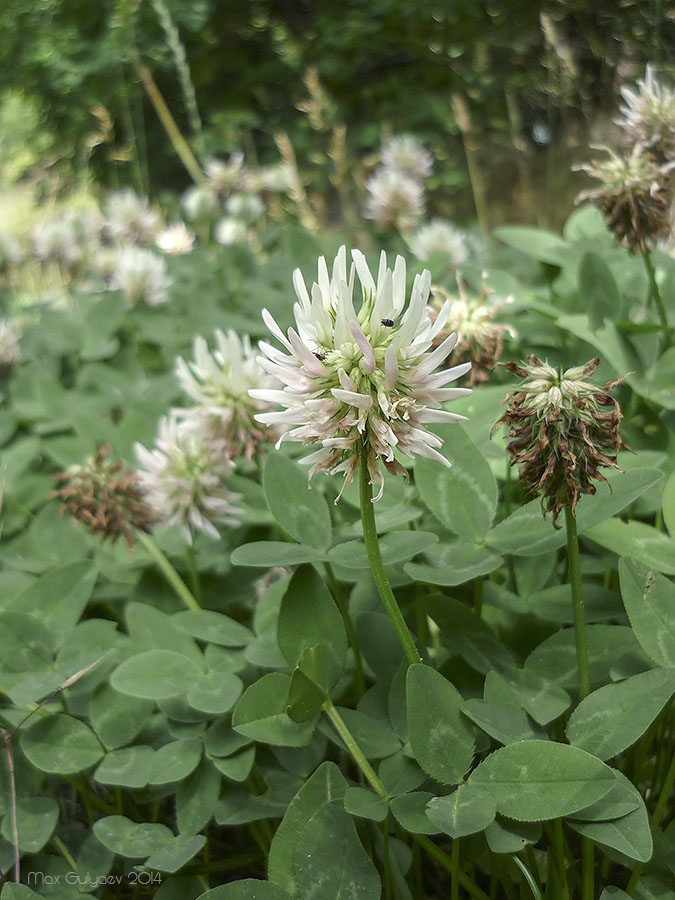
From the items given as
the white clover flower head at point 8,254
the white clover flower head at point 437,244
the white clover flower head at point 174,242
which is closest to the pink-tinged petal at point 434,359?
the white clover flower head at point 437,244

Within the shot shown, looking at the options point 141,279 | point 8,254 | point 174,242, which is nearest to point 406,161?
point 174,242

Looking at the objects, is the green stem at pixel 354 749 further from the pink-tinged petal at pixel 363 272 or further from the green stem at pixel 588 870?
the pink-tinged petal at pixel 363 272

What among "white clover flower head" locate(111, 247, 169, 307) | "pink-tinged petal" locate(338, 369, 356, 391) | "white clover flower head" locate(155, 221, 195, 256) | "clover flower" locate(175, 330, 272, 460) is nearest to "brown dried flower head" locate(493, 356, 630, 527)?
"pink-tinged petal" locate(338, 369, 356, 391)

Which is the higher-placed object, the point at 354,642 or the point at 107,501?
the point at 107,501

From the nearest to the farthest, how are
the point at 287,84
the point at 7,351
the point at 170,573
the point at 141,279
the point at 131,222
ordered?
the point at 170,573 → the point at 7,351 → the point at 141,279 → the point at 131,222 → the point at 287,84

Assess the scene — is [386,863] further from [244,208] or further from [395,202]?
[244,208]

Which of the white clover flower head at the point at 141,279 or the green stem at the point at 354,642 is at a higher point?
the white clover flower head at the point at 141,279

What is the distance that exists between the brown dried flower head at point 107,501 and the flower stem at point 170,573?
0.04 meters

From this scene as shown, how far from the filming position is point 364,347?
0.67 metres

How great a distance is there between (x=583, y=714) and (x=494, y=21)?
4658mm

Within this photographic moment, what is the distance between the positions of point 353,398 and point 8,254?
234cm

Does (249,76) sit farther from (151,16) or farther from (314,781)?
(314,781)

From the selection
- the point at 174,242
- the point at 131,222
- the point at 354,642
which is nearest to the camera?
the point at 354,642

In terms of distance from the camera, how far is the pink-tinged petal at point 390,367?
669 millimetres
